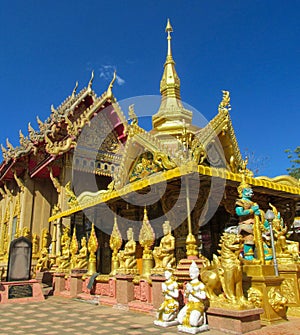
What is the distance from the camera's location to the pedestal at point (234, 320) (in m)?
5.25

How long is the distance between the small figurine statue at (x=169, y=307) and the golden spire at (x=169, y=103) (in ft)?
23.5

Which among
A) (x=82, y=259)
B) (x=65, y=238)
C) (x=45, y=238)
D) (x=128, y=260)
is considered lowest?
(x=128, y=260)

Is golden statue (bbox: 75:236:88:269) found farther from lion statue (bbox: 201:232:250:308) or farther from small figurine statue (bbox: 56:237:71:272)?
lion statue (bbox: 201:232:250:308)

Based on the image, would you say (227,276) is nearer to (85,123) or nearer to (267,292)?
(267,292)

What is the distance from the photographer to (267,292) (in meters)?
5.94

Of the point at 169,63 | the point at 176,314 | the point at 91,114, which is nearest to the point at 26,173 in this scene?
the point at 91,114

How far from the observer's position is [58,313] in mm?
8102

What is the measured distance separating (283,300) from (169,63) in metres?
12.2

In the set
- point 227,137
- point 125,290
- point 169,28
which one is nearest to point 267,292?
point 125,290

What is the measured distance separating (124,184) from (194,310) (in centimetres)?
499

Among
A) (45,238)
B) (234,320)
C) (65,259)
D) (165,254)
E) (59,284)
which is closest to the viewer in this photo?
(234,320)

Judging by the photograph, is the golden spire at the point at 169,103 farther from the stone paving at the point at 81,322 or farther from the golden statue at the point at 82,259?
the stone paving at the point at 81,322

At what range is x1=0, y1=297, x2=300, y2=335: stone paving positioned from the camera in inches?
225

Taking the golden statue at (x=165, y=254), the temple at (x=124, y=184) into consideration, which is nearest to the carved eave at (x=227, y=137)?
the temple at (x=124, y=184)
